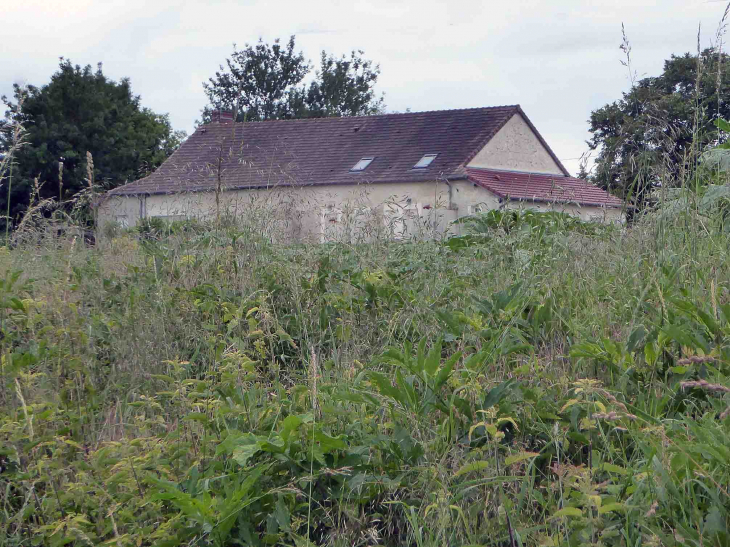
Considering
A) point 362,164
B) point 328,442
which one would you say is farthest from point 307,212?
point 362,164

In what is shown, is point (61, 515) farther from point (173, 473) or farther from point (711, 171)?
point (711, 171)

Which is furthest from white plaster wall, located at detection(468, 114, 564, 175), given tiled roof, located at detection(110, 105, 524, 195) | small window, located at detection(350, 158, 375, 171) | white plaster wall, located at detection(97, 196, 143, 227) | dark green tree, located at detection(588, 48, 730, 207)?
dark green tree, located at detection(588, 48, 730, 207)

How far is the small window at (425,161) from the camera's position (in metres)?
27.9

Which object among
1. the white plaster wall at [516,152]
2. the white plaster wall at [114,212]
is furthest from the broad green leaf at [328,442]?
the white plaster wall at [516,152]

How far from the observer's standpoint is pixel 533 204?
17.3ft

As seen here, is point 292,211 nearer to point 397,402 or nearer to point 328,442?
point 397,402

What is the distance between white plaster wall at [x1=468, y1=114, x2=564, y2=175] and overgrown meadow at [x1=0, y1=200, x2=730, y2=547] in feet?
81.6

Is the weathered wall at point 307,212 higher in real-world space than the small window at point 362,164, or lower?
lower

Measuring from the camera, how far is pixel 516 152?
29812 mm

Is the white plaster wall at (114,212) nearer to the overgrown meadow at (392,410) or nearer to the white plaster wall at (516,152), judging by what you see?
the overgrown meadow at (392,410)

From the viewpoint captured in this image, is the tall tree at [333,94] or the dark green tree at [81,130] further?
the tall tree at [333,94]

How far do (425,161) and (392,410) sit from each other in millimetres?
26491

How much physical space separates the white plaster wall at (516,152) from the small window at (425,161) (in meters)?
1.61

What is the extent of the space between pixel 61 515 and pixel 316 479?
804mm
